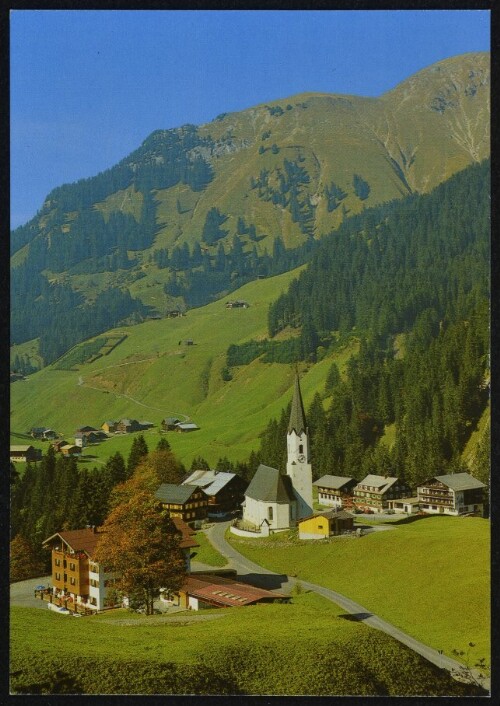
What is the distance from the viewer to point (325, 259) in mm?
135375

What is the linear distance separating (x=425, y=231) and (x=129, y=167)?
178ft

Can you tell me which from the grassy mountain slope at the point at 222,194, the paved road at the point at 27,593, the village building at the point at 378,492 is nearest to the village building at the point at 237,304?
the grassy mountain slope at the point at 222,194

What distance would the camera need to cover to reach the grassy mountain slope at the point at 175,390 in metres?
72.3

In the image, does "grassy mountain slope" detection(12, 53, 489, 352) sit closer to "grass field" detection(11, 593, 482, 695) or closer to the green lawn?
the green lawn

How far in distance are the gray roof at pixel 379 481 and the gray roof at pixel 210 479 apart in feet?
35.3

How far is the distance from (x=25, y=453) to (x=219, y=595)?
3134 centimetres

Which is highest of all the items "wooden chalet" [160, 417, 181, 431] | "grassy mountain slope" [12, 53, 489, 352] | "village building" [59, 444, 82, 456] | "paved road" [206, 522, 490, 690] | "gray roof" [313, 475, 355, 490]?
"grassy mountain slope" [12, 53, 489, 352]

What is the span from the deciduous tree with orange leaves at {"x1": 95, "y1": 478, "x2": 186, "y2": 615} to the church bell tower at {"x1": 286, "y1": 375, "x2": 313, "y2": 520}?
54.0 ft

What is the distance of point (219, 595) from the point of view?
31.8m

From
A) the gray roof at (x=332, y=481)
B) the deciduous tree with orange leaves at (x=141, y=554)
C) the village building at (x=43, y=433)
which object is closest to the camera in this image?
the deciduous tree with orange leaves at (x=141, y=554)

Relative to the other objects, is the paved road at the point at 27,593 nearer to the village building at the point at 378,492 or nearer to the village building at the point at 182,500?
the village building at the point at 182,500

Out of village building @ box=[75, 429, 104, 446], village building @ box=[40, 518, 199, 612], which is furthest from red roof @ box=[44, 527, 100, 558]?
village building @ box=[75, 429, 104, 446]

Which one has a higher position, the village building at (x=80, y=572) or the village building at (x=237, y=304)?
the village building at (x=237, y=304)

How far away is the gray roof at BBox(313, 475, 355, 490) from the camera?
52.0 meters
